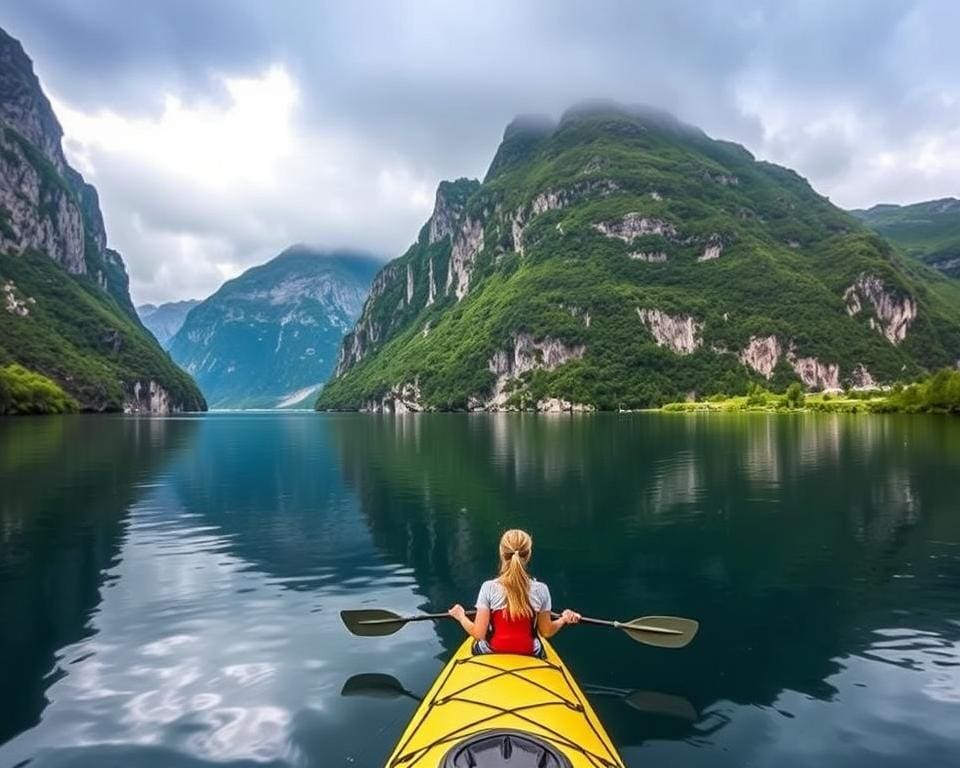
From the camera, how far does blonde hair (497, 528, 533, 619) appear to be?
10.4 meters

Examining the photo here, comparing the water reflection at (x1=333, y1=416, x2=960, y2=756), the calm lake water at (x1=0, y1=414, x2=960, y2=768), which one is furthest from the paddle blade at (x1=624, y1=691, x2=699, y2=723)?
the water reflection at (x1=333, y1=416, x2=960, y2=756)

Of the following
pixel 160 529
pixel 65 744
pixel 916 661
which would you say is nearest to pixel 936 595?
pixel 916 661

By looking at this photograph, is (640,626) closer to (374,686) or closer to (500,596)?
(500,596)

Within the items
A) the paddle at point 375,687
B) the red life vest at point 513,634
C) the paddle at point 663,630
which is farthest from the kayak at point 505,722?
the paddle at point 663,630

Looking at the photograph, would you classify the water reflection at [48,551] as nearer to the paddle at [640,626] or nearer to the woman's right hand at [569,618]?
the paddle at [640,626]

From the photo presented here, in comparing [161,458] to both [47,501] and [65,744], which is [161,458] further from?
[65,744]

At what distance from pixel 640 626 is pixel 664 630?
0.43m

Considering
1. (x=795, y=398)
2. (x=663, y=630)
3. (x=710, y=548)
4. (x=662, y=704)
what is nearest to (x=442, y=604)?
(x=663, y=630)

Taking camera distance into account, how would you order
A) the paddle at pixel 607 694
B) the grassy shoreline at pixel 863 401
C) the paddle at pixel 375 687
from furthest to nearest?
the grassy shoreline at pixel 863 401 → the paddle at pixel 375 687 → the paddle at pixel 607 694

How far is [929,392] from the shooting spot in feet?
369

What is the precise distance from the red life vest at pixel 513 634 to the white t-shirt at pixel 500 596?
141mm

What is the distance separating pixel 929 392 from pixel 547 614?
4848 inches

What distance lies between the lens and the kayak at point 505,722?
7.79m

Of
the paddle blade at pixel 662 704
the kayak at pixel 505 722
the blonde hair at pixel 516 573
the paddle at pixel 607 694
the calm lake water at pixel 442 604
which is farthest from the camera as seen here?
the paddle at pixel 607 694
